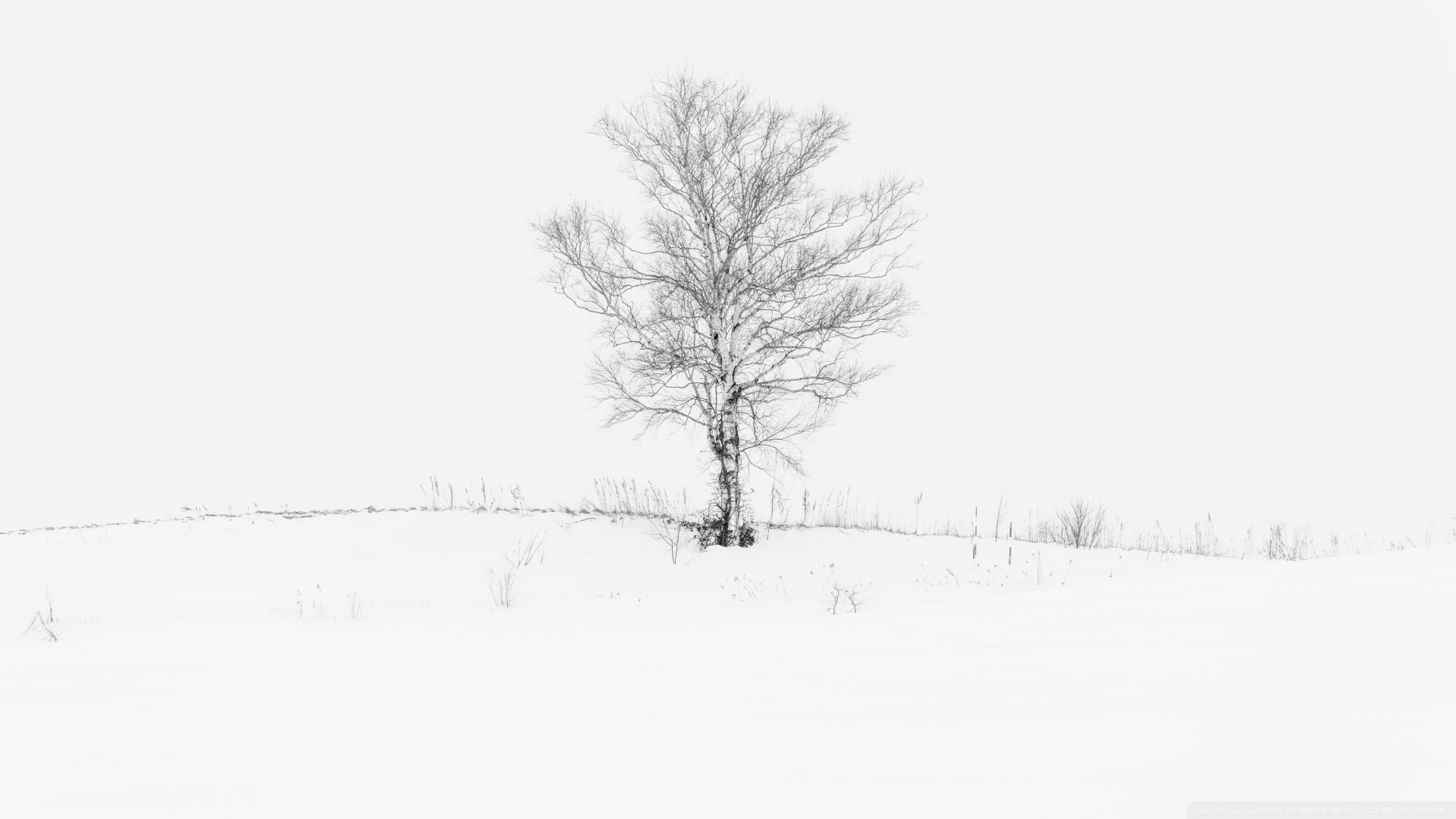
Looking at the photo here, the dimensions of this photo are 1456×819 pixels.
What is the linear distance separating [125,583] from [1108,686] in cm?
1348

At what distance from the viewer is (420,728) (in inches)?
160

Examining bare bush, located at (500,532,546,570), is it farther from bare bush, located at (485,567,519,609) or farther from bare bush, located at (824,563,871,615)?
bare bush, located at (824,563,871,615)

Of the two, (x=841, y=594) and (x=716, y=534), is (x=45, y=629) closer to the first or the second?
(x=841, y=594)

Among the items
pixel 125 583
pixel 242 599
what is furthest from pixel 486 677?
pixel 125 583

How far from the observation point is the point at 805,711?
380 centimetres

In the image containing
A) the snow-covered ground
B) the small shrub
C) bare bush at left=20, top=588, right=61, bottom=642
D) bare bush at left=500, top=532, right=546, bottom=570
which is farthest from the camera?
the small shrub

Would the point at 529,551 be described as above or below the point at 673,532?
below

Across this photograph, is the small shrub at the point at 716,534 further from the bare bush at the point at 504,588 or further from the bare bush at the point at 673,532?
the bare bush at the point at 504,588

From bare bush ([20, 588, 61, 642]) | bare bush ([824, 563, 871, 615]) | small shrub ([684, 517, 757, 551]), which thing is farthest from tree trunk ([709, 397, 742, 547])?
bare bush ([20, 588, 61, 642])

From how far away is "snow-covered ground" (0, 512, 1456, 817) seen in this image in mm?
2939

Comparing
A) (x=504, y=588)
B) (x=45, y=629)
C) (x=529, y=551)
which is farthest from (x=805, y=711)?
(x=529, y=551)

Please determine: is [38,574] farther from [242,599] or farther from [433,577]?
[433,577]

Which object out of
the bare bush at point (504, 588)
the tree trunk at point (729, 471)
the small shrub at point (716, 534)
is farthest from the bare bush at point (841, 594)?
the bare bush at point (504, 588)

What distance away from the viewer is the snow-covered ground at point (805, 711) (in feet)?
9.64
